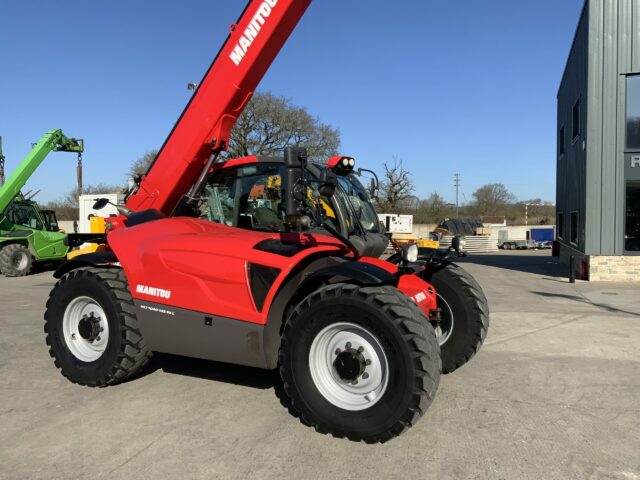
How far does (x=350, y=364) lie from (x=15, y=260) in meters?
15.4

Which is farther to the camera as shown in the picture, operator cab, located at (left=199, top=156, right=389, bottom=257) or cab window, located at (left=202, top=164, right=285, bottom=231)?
cab window, located at (left=202, top=164, right=285, bottom=231)

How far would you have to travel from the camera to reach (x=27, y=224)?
16.5m

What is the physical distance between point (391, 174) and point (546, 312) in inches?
1341

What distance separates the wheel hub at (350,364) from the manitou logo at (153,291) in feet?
5.24

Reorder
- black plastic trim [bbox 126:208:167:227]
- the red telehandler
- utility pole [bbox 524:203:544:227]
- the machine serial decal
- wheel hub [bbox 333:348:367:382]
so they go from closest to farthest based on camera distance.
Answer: the red telehandler, wheel hub [bbox 333:348:367:382], the machine serial decal, black plastic trim [bbox 126:208:167:227], utility pole [bbox 524:203:544:227]

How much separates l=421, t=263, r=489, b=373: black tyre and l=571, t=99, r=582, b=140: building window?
44.9 feet

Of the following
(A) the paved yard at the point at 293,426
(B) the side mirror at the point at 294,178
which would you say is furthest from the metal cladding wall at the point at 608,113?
A: (B) the side mirror at the point at 294,178

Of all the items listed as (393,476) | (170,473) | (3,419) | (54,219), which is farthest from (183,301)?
(54,219)

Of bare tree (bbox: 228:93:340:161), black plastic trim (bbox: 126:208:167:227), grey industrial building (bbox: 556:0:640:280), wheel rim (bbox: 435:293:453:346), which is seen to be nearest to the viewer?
wheel rim (bbox: 435:293:453:346)

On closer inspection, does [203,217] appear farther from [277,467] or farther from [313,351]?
[277,467]

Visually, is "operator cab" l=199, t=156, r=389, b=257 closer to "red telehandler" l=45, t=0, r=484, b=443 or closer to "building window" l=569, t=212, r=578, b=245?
"red telehandler" l=45, t=0, r=484, b=443

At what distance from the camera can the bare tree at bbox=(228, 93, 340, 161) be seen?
120 feet

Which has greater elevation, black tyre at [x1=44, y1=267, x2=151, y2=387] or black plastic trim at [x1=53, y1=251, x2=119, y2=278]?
black plastic trim at [x1=53, y1=251, x2=119, y2=278]

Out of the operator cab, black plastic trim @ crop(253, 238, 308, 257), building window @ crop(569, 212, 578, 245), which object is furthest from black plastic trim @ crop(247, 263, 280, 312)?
building window @ crop(569, 212, 578, 245)
